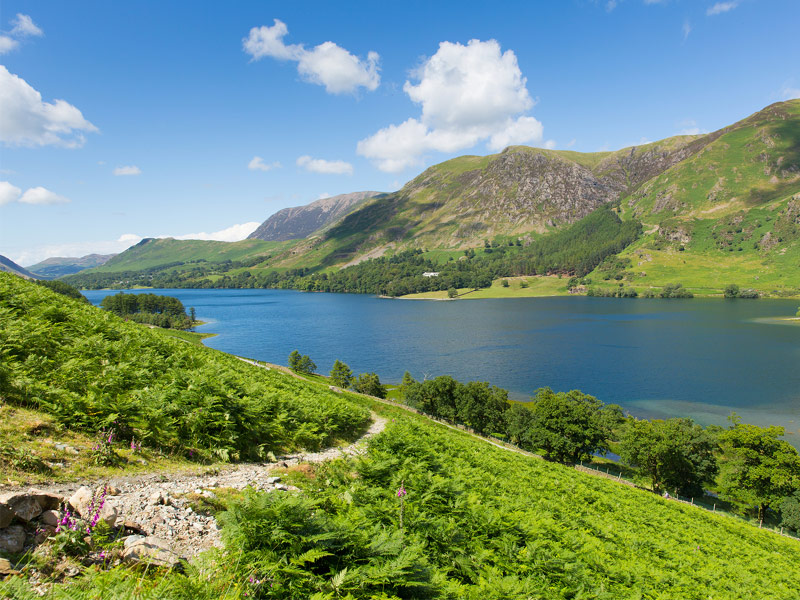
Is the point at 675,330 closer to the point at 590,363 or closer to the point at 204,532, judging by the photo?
the point at 590,363

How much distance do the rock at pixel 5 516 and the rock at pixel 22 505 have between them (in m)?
0.07

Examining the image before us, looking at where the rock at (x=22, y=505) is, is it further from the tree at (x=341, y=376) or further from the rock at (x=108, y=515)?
the tree at (x=341, y=376)

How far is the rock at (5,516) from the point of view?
5.45 metres

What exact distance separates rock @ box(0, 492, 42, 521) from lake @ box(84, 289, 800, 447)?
8603 centimetres

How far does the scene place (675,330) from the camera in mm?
147750

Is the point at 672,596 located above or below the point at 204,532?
below

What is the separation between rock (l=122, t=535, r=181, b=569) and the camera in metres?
5.88

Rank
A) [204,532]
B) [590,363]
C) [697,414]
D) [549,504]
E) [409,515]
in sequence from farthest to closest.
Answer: [590,363]
[697,414]
[549,504]
[409,515]
[204,532]

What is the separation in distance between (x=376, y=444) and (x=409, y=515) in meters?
7.01

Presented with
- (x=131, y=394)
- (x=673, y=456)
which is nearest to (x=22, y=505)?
(x=131, y=394)

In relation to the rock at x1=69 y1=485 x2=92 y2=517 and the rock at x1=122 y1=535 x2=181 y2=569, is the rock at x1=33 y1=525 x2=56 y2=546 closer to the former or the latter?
the rock at x1=69 y1=485 x2=92 y2=517

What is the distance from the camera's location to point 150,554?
5988 millimetres

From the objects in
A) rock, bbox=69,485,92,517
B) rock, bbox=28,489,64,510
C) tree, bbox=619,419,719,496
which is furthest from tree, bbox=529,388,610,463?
rock, bbox=28,489,64,510

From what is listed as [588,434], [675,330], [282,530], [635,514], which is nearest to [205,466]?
[282,530]
